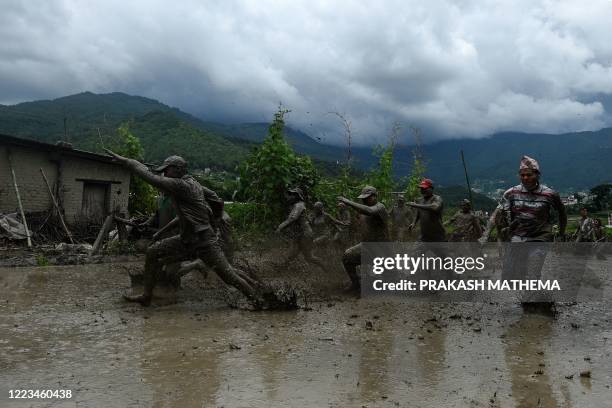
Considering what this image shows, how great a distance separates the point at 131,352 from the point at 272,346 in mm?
1286

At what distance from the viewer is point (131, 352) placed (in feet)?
15.8

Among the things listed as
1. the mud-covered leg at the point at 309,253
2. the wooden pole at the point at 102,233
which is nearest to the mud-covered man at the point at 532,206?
the mud-covered leg at the point at 309,253

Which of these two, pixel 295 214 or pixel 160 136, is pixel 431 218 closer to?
pixel 295 214

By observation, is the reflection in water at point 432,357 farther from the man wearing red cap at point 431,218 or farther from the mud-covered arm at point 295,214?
the mud-covered arm at point 295,214

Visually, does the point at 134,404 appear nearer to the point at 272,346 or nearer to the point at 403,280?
the point at 272,346

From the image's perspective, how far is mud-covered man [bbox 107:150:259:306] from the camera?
6.80 m

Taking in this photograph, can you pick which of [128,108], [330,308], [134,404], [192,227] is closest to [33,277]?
[192,227]

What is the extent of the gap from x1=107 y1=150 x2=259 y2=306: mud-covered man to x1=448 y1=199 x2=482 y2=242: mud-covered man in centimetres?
790

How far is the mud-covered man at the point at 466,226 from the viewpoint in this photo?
13477mm

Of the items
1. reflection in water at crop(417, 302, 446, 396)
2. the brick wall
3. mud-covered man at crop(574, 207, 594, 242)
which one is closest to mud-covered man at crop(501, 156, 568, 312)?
reflection in water at crop(417, 302, 446, 396)

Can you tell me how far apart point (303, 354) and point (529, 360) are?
202cm

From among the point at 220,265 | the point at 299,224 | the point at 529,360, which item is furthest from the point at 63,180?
the point at 529,360

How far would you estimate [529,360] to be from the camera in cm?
479

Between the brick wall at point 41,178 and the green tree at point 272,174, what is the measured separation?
670 cm
